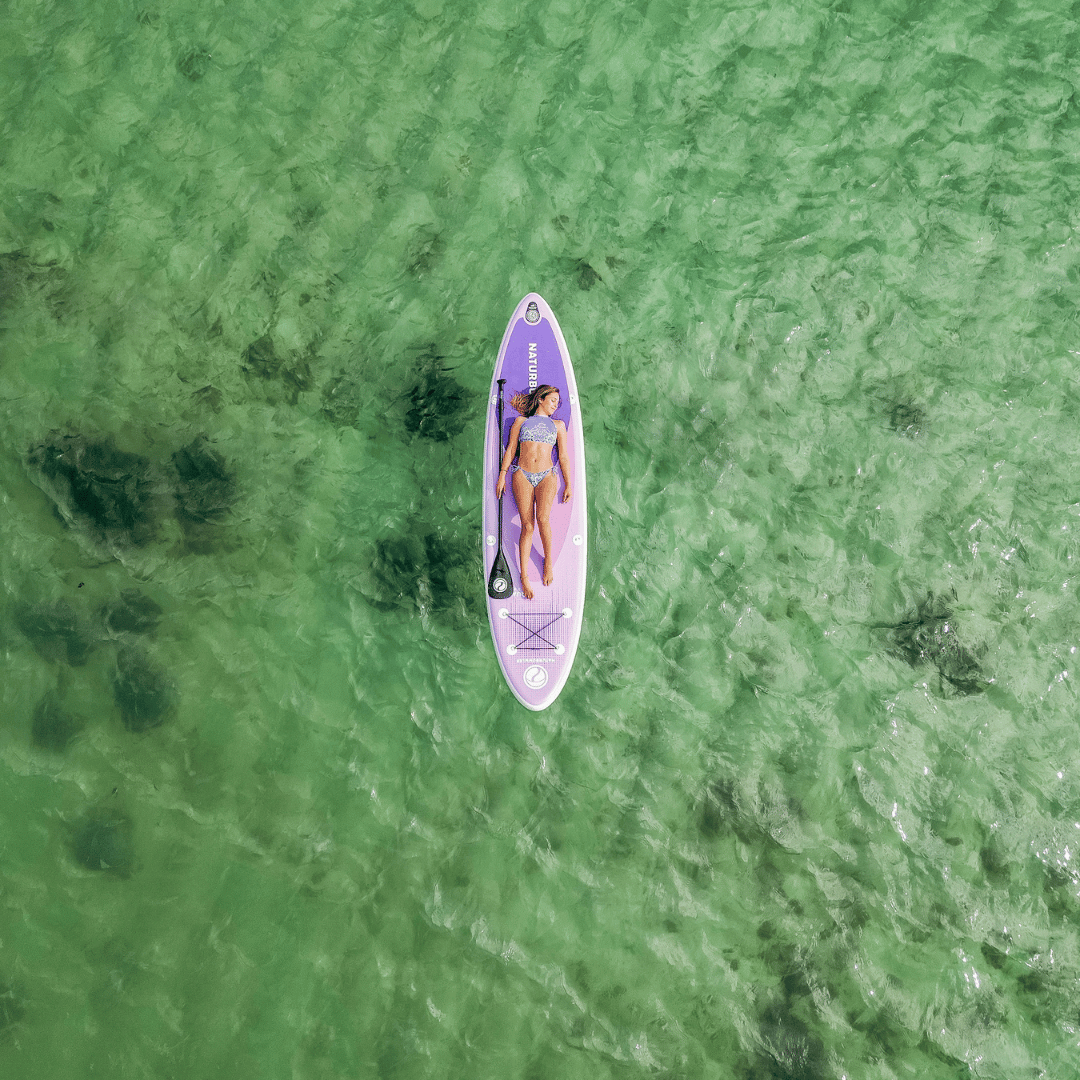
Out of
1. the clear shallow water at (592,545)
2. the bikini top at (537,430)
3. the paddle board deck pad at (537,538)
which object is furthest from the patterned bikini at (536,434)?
the clear shallow water at (592,545)

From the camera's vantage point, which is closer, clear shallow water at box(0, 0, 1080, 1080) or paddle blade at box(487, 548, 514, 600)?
clear shallow water at box(0, 0, 1080, 1080)

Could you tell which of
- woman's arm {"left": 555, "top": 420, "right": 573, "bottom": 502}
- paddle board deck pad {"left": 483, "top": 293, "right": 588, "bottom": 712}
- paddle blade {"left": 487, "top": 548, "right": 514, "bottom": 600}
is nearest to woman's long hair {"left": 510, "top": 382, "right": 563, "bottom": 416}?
paddle board deck pad {"left": 483, "top": 293, "right": 588, "bottom": 712}

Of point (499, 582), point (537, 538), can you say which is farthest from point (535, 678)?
point (537, 538)

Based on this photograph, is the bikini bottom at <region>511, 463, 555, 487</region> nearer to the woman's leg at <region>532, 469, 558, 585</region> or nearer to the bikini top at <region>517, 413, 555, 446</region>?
the woman's leg at <region>532, 469, 558, 585</region>

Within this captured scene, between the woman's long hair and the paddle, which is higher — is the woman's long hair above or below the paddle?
above

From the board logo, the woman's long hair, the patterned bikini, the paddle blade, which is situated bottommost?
the board logo

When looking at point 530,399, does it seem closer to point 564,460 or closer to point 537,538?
point 564,460

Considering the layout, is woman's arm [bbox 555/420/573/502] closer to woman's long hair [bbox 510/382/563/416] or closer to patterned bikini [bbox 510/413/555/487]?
patterned bikini [bbox 510/413/555/487]
